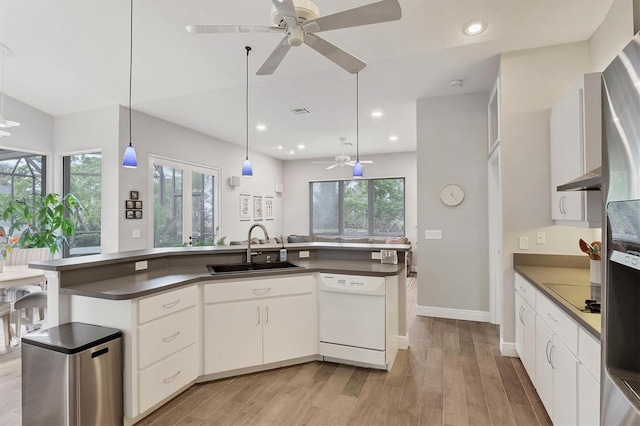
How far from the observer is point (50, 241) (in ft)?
15.0

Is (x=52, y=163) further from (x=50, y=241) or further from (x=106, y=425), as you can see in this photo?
(x=106, y=425)

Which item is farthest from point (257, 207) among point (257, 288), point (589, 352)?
point (589, 352)

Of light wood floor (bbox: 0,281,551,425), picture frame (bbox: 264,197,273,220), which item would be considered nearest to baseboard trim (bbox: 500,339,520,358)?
light wood floor (bbox: 0,281,551,425)

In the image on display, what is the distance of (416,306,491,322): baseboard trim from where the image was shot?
4.20m

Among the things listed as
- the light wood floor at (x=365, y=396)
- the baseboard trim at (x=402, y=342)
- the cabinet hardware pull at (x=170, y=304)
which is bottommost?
the light wood floor at (x=365, y=396)

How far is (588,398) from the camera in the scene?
1.45 meters

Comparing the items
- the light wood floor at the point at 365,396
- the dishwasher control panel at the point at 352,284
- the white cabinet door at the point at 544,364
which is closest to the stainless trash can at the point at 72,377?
the light wood floor at the point at 365,396

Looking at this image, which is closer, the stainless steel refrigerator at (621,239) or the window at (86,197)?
the stainless steel refrigerator at (621,239)

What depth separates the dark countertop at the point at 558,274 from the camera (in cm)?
155

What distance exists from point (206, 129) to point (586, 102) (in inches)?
216

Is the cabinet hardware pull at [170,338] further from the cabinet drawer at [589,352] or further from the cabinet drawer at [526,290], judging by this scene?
the cabinet drawer at [526,290]

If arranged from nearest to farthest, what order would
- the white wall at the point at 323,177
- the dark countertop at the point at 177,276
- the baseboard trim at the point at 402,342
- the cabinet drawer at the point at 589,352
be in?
1. the cabinet drawer at the point at 589,352
2. the dark countertop at the point at 177,276
3. the baseboard trim at the point at 402,342
4. the white wall at the point at 323,177

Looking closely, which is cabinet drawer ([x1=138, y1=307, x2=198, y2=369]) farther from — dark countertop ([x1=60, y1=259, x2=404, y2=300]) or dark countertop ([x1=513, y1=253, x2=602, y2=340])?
dark countertop ([x1=513, y1=253, x2=602, y2=340])

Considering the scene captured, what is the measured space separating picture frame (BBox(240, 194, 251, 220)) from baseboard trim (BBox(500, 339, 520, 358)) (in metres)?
5.62
